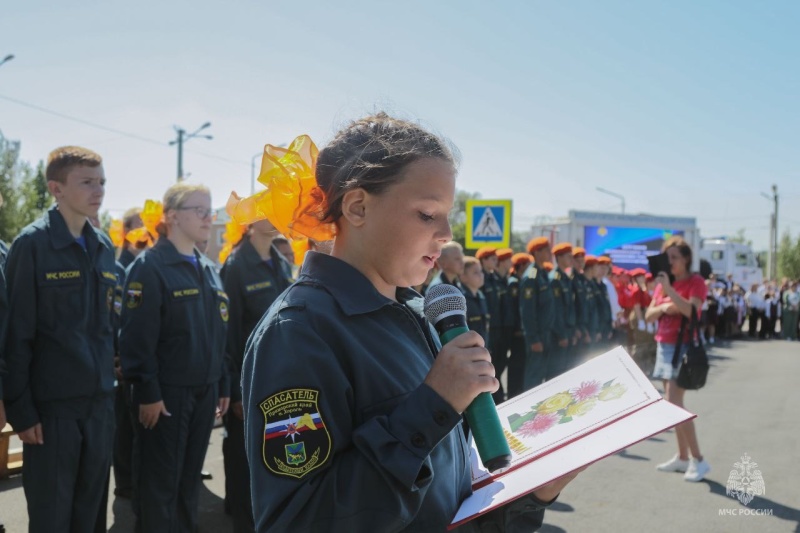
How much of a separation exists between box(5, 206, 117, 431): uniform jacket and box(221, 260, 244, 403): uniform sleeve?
101 cm

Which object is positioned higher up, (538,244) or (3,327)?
(538,244)

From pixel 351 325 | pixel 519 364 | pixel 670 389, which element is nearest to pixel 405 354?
pixel 351 325

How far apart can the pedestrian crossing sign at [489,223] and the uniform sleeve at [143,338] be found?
27.4 ft

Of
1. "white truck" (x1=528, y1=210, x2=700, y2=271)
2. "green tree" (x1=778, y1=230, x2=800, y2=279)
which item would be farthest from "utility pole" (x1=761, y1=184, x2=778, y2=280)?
"white truck" (x1=528, y1=210, x2=700, y2=271)

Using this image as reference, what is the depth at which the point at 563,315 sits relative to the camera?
379 inches

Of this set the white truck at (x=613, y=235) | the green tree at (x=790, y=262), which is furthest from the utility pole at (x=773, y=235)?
the white truck at (x=613, y=235)

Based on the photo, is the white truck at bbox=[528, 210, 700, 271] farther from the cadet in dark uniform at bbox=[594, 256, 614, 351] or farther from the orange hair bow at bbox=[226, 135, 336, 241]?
the orange hair bow at bbox=[226, 135, 336, 241]

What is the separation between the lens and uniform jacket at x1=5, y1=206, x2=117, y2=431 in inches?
129

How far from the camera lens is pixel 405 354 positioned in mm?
1404

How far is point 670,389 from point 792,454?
85.8 inches

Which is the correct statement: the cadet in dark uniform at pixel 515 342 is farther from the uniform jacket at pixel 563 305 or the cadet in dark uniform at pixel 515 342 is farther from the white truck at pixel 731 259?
the white truck at pixel 731 259

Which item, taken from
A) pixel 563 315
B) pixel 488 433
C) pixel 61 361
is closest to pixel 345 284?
pixel 488 433

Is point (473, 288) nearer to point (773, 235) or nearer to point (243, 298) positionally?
point (243, 298)

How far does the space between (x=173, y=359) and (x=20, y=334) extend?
884 millimetres
